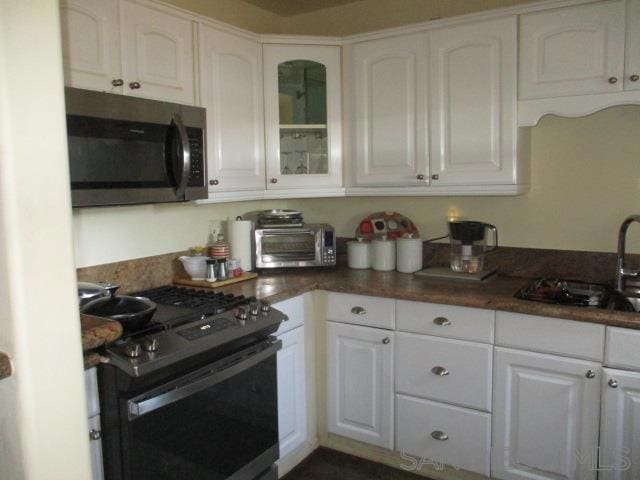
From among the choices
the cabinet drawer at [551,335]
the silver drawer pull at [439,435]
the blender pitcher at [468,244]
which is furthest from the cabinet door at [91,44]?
the silver drawer pull at [439,435]

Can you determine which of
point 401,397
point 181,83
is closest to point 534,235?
point 401,397

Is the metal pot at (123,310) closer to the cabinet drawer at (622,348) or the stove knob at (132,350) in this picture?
the stove knob at (132,350)

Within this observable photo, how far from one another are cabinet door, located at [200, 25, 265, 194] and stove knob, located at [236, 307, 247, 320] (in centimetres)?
65

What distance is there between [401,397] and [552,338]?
27.9 inches

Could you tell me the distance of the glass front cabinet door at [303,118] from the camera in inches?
107

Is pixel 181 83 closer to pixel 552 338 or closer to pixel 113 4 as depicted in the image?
pixel 113 4

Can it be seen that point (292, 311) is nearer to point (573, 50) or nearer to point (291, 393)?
point (291, 393)

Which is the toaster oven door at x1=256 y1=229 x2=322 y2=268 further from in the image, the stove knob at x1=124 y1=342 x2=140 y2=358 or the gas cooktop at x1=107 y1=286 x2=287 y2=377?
the stove knob at x1=124 y1=342 x2=140 y2=358

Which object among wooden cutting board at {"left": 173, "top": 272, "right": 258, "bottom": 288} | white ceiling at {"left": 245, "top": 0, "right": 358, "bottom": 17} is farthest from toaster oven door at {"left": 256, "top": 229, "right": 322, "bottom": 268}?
white ceiling at {"left": 245, "top": 0, "right": 358, "bottom": 17}

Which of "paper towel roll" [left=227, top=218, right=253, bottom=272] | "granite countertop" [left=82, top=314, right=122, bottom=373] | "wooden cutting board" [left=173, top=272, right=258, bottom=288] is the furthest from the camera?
"paper towel roll" [left=227, top=218, right=253, bottom=272]

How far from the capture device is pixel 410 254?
8.93 feet

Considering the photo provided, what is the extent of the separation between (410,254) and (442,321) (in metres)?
0.56

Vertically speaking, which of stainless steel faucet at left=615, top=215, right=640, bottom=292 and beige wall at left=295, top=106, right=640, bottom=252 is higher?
beige wall at left=295, top=106, right=640, bottom=252

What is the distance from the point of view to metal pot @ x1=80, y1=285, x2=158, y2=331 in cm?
169
